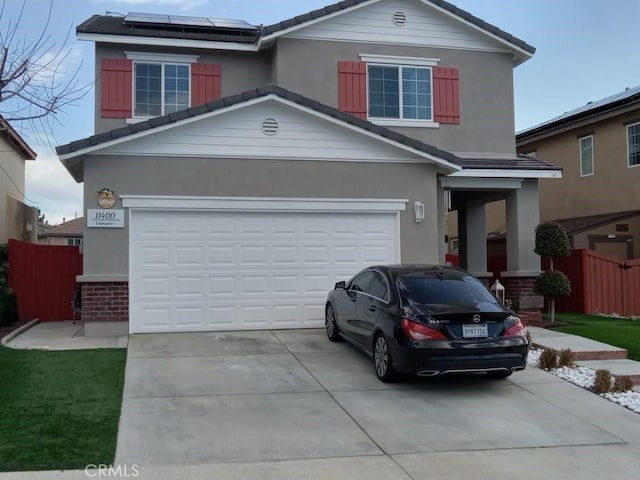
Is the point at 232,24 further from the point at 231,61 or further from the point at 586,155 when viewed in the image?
the point at 586,155

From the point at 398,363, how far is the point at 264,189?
5.57 metres

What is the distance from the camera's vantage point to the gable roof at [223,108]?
37.9ft

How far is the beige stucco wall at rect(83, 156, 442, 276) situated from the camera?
11820 mm

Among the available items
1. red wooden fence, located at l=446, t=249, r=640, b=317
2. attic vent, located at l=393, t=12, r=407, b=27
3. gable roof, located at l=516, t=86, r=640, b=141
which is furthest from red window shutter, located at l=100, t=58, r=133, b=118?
gable roof, located at l=516, t=86, r=640, b=141

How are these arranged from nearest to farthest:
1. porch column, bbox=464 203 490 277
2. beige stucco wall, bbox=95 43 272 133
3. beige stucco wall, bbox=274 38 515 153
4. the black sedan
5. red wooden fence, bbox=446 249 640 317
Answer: the black sedan < beige stucco wall, bbox=95 43 272 133 < beige stucco wall, bbox=274 38 515 153 < red wooden fence, bbox=446 249 640 317 < porch column, bbox=464 203 490 277

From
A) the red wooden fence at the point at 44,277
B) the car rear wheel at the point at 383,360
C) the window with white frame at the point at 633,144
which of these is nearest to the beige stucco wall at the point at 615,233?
the window with white frame at the point at 633,144

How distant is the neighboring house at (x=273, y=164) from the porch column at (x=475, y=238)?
7.40ft

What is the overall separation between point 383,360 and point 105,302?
580 cm

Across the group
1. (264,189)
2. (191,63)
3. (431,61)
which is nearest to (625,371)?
(264,189)

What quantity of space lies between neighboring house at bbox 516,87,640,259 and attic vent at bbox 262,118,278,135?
11438 millimetres

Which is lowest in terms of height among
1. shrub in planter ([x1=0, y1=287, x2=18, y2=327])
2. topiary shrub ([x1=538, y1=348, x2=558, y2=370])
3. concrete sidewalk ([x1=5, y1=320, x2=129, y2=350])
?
topiary shrub ([x1=538, y1=348, x2=558, y2=370])

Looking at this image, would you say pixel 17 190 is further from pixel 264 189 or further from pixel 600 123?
pixel 600 123

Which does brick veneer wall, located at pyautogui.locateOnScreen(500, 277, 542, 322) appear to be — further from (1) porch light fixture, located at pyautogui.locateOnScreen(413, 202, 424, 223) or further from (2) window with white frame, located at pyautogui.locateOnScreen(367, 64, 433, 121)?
(2) window with white frame, located at pyautogui.locateOnScreen(367, 64, 433, 121)

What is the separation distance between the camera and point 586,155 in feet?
74.5
